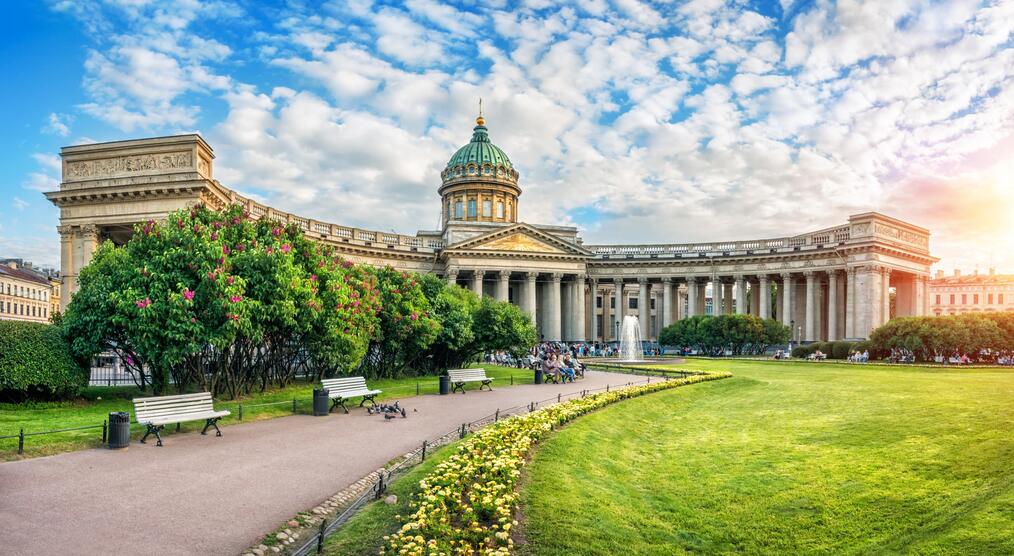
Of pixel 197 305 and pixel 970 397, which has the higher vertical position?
pixel 197 305

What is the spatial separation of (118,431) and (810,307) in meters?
61.3

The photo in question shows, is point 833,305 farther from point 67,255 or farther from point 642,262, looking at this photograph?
point 67,255

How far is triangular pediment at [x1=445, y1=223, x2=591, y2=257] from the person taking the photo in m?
61.3

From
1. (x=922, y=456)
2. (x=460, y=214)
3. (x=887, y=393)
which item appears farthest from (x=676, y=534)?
(x=460, y=214)

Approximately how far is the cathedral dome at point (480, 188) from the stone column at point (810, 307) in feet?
115

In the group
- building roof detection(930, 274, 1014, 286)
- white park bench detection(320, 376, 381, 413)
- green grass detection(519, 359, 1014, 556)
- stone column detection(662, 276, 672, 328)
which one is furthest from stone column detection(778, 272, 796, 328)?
building roof detection(930, 274, 1014, 286)

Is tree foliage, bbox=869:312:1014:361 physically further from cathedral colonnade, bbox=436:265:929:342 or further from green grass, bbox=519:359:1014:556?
green grass, bbox=519:359:1014:556

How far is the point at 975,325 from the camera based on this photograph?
37.5m

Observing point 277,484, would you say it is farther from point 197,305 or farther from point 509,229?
point 509,229

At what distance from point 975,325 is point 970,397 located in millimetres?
24257

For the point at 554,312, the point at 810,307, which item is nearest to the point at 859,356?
the point at 810,307

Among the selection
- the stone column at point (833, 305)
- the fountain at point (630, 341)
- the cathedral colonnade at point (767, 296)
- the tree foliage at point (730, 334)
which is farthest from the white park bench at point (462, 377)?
the stone column at point (833, 305)

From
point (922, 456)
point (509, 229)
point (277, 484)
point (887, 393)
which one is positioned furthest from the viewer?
point (509, 229)

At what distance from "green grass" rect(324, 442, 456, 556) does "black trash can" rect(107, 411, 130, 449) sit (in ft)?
21.9
